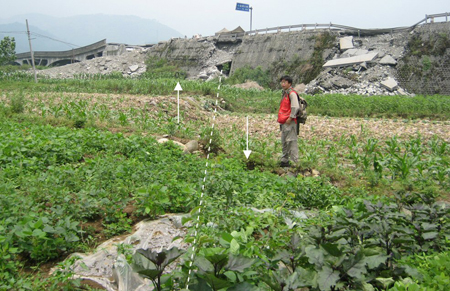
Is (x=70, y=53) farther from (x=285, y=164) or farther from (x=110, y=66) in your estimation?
(x=285, y=164)

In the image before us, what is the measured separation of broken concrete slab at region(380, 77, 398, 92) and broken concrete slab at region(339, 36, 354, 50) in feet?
21.3

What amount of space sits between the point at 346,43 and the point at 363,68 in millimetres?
4374

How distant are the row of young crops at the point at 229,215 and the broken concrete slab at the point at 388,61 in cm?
2195

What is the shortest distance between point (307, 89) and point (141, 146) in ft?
75.7

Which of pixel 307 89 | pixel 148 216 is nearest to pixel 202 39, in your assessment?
pixel 307 89

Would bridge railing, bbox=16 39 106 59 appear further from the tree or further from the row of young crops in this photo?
the row of young crops

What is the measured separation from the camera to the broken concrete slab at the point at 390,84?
83.5ft

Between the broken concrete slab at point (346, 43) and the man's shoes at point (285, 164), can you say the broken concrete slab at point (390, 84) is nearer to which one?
the broken concrete slab at point (346, 43)

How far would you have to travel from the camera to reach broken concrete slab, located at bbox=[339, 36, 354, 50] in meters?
31.5

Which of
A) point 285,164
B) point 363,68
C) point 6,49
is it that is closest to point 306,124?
point 285,164

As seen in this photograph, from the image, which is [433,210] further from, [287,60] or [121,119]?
[287,60]

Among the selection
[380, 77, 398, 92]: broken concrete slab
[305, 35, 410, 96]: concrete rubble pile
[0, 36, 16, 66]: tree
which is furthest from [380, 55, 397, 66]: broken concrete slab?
[0, 36, 16, 66]: tree

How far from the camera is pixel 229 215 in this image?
13.6ft

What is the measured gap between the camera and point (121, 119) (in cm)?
1036
